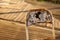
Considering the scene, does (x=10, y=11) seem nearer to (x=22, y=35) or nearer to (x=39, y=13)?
(x=22, y=35)

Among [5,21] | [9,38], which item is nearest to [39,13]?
[9,38]

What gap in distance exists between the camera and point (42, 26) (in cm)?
477

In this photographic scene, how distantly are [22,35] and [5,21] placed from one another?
1288 mm

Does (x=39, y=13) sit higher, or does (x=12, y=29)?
(x=39, y=13)

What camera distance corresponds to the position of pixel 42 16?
7.58 feet

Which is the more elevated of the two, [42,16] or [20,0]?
[20,0]

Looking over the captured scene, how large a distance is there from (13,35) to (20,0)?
400 centimetres

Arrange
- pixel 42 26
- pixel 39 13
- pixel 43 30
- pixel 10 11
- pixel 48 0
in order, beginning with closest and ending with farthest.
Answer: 1. pixel 39 13
2. pixel 43 30
3. pixel 42 26
4. pixel 10 11
5. pixel 48 0

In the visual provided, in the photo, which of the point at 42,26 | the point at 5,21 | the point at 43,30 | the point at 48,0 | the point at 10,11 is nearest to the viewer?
the point at 43,30

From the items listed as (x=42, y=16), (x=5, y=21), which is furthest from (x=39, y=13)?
(x=5, y=21)

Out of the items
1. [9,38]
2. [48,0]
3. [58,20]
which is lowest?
[9,38]

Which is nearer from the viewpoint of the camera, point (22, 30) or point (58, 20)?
point (22, 30)

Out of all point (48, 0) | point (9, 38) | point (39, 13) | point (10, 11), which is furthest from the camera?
point (48, 0)

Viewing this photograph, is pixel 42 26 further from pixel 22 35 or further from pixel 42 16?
pixel 42 16
